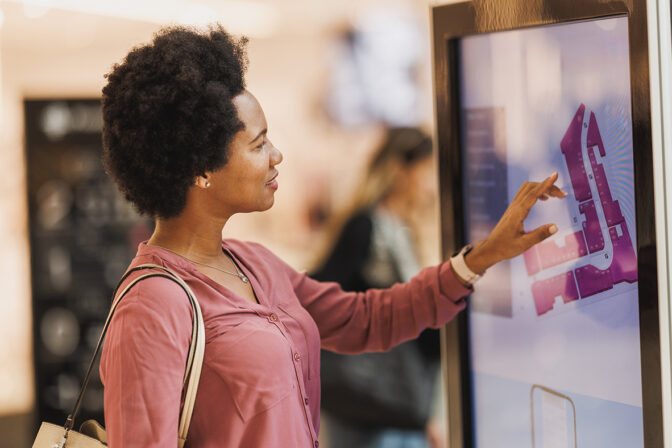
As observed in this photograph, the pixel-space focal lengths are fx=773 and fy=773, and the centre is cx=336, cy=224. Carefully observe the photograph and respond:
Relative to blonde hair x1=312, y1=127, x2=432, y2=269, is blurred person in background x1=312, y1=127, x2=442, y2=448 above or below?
below

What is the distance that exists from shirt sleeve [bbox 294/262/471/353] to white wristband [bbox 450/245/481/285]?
7 cm

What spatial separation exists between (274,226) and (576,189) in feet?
10.5

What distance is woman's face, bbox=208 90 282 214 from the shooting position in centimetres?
147

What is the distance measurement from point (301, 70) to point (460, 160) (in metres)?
3.09

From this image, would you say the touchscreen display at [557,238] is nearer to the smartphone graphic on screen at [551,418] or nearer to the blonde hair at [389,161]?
the smartphone graphic on screen at [551,418]

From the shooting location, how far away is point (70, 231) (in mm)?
3623

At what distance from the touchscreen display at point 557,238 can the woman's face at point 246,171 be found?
498mm

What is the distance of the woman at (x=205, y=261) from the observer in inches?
50.7

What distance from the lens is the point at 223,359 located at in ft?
4.51

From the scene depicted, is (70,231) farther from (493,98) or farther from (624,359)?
(624,359)

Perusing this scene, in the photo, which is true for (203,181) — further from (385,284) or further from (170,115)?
(385,284)

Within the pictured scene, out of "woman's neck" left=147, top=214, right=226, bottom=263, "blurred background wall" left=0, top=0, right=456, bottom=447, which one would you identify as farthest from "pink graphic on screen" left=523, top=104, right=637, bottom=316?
"blurred background wall" left=0, top=0, right=456, bottom=447

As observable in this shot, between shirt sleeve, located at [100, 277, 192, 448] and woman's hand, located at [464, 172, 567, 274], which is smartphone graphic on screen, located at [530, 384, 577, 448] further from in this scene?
shirt sleeve, located at [100, 277, 192, 448]

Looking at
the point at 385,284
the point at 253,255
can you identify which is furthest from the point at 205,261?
the point at 385,284
